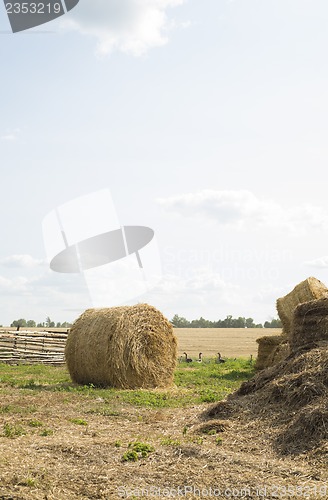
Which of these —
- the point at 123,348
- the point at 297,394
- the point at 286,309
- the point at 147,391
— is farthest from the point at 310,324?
the point at 286,309

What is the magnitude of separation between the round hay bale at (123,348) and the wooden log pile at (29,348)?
37.4 ft

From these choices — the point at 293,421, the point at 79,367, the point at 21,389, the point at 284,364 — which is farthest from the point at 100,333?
the point at 293,421

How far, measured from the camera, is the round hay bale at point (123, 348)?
1453 centimetres

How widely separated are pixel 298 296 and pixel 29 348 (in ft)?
47.6

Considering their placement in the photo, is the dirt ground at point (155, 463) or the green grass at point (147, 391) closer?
the dirt ground at point (155, 463)

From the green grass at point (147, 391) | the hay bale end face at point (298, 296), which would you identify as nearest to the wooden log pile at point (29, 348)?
the green grass at point (147, 391)

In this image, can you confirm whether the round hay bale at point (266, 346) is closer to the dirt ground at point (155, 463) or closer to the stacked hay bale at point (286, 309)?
the stacked hay bale at point (286, 309)

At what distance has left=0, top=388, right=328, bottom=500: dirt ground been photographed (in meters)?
6.23

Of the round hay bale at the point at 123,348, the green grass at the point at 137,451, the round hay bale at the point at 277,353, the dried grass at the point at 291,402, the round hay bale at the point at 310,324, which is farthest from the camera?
the round hay bale at the point at 277,353

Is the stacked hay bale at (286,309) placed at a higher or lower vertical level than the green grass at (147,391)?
higher

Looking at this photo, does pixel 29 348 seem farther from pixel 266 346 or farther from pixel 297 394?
pixel 297 394

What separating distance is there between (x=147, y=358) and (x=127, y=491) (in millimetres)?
8933

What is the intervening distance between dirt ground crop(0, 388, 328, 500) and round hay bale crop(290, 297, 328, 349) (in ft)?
8.61

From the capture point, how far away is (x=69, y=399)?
41.2 feet
